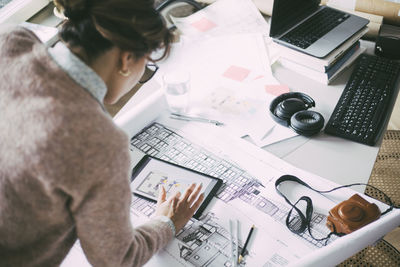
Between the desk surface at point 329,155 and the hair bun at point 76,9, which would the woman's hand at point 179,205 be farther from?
the hair bun at point 76,9

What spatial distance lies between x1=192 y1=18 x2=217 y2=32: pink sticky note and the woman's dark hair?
88 cm

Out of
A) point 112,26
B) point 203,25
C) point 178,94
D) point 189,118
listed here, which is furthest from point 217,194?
point 203,25

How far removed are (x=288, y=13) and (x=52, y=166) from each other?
1.02m

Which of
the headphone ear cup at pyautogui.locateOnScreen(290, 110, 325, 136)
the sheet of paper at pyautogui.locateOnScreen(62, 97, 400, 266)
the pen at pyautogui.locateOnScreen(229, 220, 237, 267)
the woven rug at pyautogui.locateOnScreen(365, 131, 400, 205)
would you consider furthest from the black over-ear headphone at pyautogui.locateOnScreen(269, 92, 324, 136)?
the woven rug at pyautogui.locateOnScreen(365, 131, 400, 205)

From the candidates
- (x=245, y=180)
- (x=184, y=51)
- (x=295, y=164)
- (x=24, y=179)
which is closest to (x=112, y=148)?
(x=24, y=179)

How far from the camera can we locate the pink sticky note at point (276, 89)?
1.26 meters

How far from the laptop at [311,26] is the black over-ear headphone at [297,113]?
0.18 meters

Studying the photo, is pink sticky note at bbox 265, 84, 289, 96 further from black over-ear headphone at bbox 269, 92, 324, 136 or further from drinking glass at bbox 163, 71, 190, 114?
drinking glass at bbox 163, 71, 190, 114

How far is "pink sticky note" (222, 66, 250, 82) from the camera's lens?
1.33 meters

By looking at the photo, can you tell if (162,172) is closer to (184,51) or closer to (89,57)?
(89,57)

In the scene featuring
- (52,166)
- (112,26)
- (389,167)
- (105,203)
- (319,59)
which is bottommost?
(389,167)

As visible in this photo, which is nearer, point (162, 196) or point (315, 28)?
point (162, 196)

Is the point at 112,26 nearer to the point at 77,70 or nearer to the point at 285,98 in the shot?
the point at 77,70

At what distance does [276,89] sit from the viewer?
4.16ft
